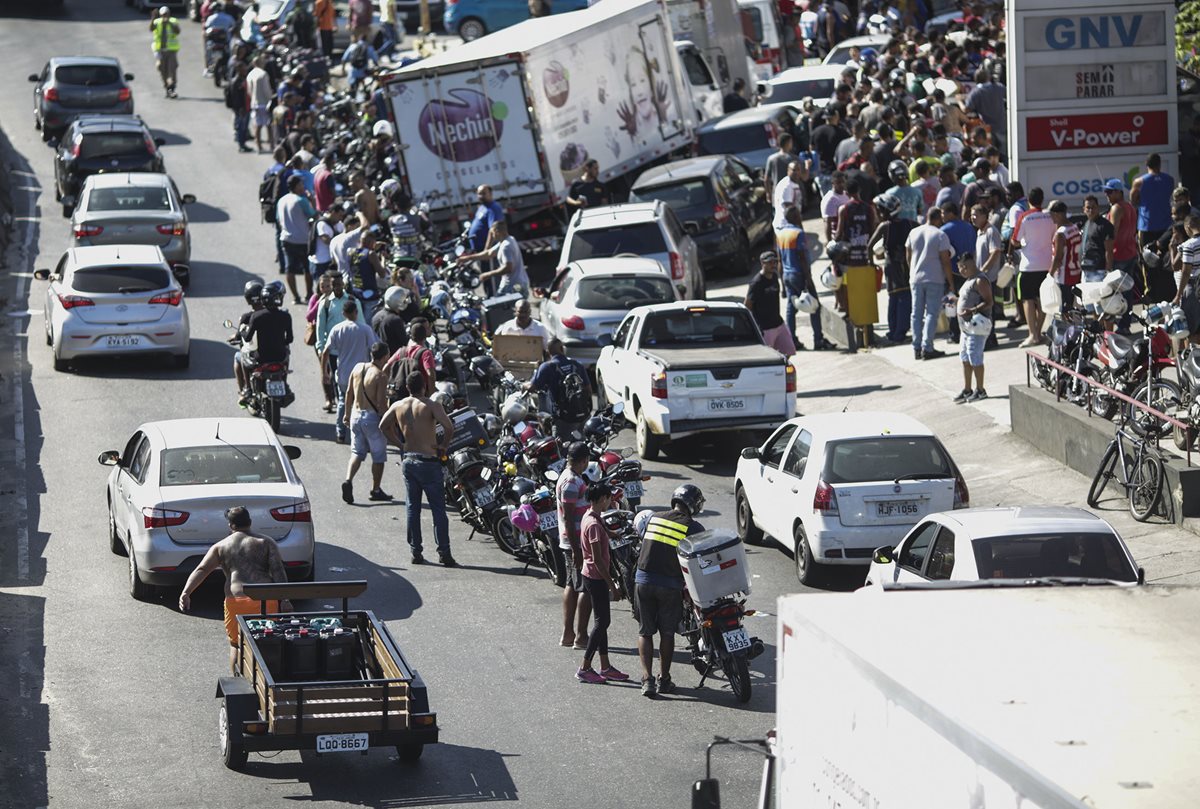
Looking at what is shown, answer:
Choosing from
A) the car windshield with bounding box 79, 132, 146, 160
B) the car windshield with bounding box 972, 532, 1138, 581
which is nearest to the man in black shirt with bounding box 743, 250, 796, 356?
the car windshield with bounding box 972, 532, 1138, 581

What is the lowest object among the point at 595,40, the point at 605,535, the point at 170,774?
the point at 170,774

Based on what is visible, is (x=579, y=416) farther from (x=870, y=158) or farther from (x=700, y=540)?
(x=870, y=158)

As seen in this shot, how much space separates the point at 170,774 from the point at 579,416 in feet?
28.8

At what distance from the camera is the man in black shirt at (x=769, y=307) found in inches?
906

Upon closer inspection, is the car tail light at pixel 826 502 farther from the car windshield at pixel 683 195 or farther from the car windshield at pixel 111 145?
the car windshield at pixel 111 145

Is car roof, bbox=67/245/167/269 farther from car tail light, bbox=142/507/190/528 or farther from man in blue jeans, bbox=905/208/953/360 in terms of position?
man in blue jeans, bbox=905/208/953/360

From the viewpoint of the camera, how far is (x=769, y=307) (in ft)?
76.0

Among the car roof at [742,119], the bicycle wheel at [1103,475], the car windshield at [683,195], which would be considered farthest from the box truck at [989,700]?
the car roof at [742,119]

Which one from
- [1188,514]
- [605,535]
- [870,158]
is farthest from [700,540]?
[870,158]

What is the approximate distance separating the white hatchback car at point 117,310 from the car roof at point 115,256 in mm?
13

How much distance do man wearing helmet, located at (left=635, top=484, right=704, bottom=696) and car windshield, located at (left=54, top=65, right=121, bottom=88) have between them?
1200 inches

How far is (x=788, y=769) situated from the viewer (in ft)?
25.8

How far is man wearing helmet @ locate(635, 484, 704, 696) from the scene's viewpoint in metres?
13.9

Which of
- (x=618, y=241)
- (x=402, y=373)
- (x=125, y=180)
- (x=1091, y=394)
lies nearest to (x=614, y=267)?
(x=618, y=241)
